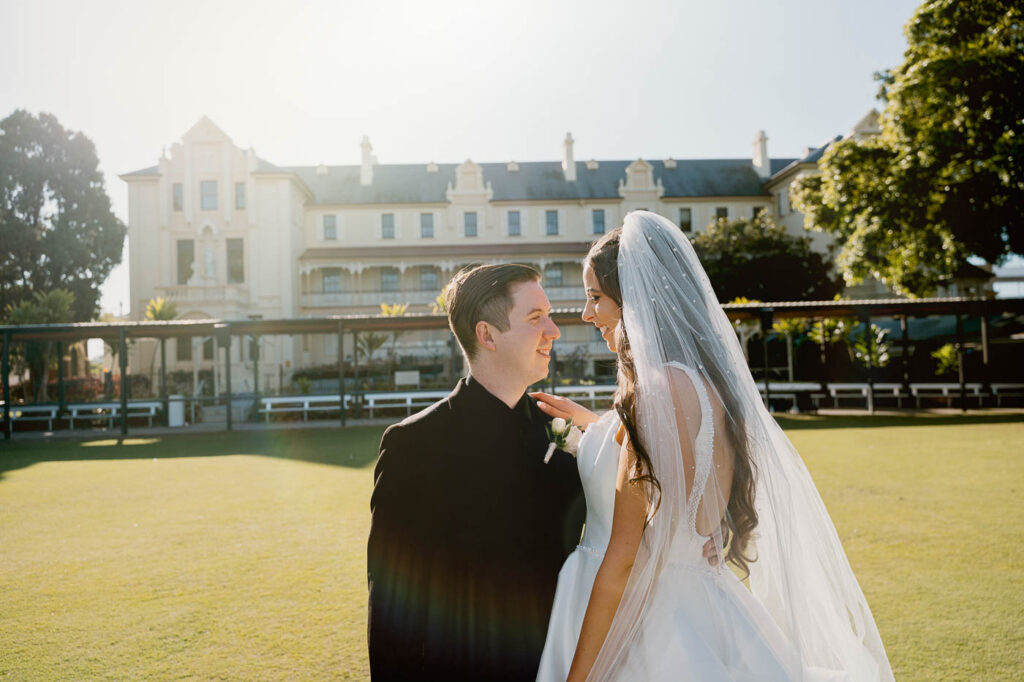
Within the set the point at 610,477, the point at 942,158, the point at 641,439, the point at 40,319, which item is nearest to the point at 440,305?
the point at 40,319

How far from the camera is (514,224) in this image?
51312 millimetres

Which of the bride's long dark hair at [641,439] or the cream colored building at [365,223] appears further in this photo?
the cream colored building at [365,223]

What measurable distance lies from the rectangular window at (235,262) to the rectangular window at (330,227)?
703 centimetres

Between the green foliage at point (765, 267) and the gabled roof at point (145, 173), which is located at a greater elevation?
the gabled roof at point (145, 173)

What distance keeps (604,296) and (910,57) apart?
23121 mm

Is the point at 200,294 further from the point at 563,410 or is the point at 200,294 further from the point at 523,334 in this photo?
the point at 523,334

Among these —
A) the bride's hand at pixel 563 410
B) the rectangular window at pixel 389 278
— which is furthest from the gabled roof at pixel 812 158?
the bride's hand at pixel 563 410

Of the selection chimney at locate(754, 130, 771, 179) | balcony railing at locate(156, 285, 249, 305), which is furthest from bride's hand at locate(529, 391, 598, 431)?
chimney at locate(754, 130, 771, 179)

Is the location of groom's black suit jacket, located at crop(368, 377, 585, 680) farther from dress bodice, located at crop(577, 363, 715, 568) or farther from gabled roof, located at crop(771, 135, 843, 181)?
gabled roof, located at crop(771, 135, 843, 181)

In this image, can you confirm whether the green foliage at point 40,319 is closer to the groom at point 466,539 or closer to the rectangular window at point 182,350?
the rectangular window at point 182,350

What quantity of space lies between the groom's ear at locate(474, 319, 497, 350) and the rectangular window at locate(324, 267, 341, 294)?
4838cm

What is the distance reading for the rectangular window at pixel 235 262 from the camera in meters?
44.8

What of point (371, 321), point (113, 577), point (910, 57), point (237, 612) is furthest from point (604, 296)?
point (910, 57)

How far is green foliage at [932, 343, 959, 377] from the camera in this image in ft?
81.5
